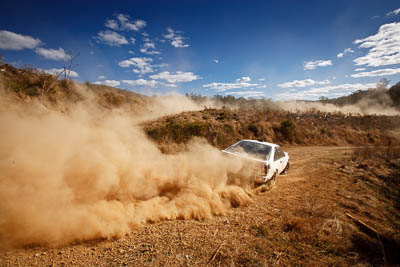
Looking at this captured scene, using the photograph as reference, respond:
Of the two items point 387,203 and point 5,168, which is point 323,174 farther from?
point 5,168

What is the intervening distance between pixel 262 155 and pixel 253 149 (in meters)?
0.42

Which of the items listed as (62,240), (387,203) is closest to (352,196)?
(387,203)

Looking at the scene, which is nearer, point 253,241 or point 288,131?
point 253,241

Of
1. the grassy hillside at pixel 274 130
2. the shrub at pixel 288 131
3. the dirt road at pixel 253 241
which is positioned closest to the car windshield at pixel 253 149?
the dirt road at pixel 253 241

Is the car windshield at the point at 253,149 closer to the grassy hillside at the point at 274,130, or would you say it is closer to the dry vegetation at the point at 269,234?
the dry vegetation at the point at 269,234

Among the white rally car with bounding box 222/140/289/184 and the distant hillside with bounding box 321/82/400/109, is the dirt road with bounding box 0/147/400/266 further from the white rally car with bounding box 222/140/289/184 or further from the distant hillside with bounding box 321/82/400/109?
the distant hillside with bounding box 321/82/400/109

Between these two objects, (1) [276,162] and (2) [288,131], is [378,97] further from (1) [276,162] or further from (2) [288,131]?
(1) [276,162]

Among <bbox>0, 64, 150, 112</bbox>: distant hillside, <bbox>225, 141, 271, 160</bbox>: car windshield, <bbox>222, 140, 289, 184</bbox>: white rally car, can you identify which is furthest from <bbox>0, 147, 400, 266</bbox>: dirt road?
<bbox>0, 64, 150, 112</bbox>: distant hillside

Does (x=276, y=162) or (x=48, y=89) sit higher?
(x=48, y=89)

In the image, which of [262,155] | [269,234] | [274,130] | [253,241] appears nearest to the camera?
[253,241]

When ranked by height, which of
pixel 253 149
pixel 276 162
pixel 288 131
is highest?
pixel 253 149

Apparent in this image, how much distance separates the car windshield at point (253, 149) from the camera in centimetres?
590

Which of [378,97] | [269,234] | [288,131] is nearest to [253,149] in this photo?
[269,234]

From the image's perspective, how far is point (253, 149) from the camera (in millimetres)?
6250
